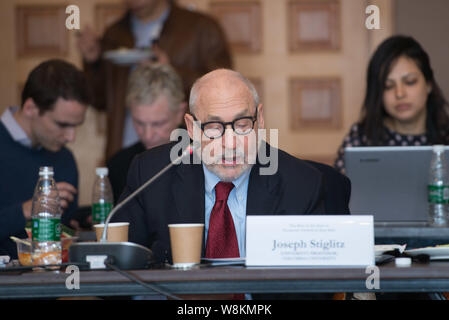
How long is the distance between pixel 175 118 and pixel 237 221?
126cm

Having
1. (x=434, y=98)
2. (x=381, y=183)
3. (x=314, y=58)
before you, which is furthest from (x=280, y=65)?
(x=381, y=183)

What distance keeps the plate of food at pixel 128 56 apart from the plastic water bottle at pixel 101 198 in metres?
1.04

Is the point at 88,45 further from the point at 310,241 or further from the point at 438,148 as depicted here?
the point at 310,241

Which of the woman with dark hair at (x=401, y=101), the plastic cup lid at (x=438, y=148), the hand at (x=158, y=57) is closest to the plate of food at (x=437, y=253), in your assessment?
the plastic cup lid at (x=438, y=148)

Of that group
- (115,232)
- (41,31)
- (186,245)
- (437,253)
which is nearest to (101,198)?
(115,232)

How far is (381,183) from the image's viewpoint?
2.46 meters

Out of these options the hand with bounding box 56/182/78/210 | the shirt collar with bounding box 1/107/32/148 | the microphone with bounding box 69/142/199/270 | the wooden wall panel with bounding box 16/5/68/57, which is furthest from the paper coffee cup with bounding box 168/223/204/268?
the wooden wall panel with bounding box 16/5/68/57

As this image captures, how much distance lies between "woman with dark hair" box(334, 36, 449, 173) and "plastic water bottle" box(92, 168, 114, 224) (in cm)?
103

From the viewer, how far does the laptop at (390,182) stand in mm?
2426

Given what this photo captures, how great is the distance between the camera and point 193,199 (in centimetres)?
198

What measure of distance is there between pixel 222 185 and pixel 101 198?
0.89 m

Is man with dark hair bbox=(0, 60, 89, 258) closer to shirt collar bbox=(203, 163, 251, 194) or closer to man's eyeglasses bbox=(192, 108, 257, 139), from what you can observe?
shirt collar bbox=(203, 163, 251, 194)

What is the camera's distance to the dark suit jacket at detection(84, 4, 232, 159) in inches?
155

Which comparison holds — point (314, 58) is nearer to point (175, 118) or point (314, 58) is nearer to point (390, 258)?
point (175, 118)
